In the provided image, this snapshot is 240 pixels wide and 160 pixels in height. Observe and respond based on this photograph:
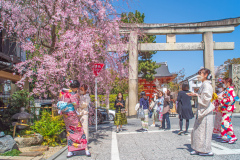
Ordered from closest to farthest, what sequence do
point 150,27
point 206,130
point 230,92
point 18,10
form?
point 206,130 < point 230,92 < point 18,10 < point 150,27

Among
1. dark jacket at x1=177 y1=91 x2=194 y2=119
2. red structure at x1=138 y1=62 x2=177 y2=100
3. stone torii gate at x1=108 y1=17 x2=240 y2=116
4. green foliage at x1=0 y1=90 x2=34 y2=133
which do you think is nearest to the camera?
dark jacket at x1=177 y1=91 x2=194 y2=119

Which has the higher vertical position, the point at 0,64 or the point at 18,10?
the point at 18,10

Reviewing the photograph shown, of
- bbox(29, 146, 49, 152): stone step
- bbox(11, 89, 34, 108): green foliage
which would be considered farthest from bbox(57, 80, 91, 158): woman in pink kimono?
bbox(11, 89, 34, 108): green foliage

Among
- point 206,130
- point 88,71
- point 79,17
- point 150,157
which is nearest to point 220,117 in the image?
point 206,130

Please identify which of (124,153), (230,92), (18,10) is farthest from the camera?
(18,10)

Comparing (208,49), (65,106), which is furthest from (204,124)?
(208,49)

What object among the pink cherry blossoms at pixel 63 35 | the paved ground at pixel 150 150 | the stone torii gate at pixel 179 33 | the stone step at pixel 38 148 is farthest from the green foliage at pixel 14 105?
the stone torii gate at pixel 179 33

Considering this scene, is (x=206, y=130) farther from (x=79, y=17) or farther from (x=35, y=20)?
(x=35, y=20)

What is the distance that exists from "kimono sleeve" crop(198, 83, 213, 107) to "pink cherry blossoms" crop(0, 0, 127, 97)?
134 inches

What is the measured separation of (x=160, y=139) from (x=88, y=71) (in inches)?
136

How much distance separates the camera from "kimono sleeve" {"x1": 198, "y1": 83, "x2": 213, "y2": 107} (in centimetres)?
446

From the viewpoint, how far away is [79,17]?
6.66m

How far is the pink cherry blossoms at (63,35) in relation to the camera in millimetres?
5980

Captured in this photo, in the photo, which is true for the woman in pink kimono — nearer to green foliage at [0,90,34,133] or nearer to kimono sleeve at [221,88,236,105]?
green foliage at [0,90,34,133]
